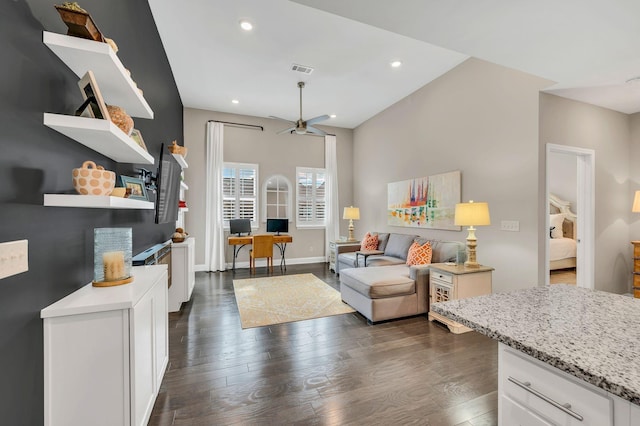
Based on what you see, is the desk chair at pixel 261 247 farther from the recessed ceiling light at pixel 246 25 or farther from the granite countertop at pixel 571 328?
the granite countertop at pixel 571 328

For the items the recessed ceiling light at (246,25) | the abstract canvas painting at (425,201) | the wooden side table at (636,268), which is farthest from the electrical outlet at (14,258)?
the wooden side table at (636,268)

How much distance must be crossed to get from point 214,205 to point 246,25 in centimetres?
373

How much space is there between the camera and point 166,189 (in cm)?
299

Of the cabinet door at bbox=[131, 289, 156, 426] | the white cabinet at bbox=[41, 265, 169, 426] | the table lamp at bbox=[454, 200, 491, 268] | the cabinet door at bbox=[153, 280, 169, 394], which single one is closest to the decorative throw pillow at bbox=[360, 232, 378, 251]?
the table lamp at bbox=[454, 200, 491, 268]

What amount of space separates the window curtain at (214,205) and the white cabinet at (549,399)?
567 cm

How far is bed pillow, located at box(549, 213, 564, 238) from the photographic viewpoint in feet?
19.1

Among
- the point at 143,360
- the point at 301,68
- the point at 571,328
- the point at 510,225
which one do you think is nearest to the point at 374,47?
the point at 301,68

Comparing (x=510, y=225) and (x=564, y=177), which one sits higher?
(x=564, y=177)

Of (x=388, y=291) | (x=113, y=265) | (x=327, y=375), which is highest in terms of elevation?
(x=113, y=265)

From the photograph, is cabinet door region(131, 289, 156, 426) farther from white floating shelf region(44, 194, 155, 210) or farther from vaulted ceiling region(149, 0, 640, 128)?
vaulted ceiling region(149, 0, 640, 128)

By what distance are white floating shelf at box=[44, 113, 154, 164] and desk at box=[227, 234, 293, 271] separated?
3.90 metres

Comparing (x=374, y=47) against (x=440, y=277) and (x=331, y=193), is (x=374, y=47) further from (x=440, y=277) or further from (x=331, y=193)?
(x=331, y=193)

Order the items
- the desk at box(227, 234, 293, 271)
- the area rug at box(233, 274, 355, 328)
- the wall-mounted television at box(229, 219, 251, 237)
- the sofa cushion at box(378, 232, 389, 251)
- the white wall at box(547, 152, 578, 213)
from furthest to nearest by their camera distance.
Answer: the white wall at box(547, 152, 578, 213) < the wall-mounted television at box(229, 219, 251, 237) < the desk at box(227, 234, 293, 271) < the sofa cushion at box(378, 232, 389, 251) < the area rug at box(233, 274, 355, 328)

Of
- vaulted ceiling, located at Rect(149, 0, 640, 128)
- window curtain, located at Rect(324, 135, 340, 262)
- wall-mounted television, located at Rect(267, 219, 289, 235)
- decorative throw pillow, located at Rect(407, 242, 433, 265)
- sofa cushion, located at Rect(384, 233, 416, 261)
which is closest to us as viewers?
vaulted ceiling, located at Rect(149, 0, 640, 128)
